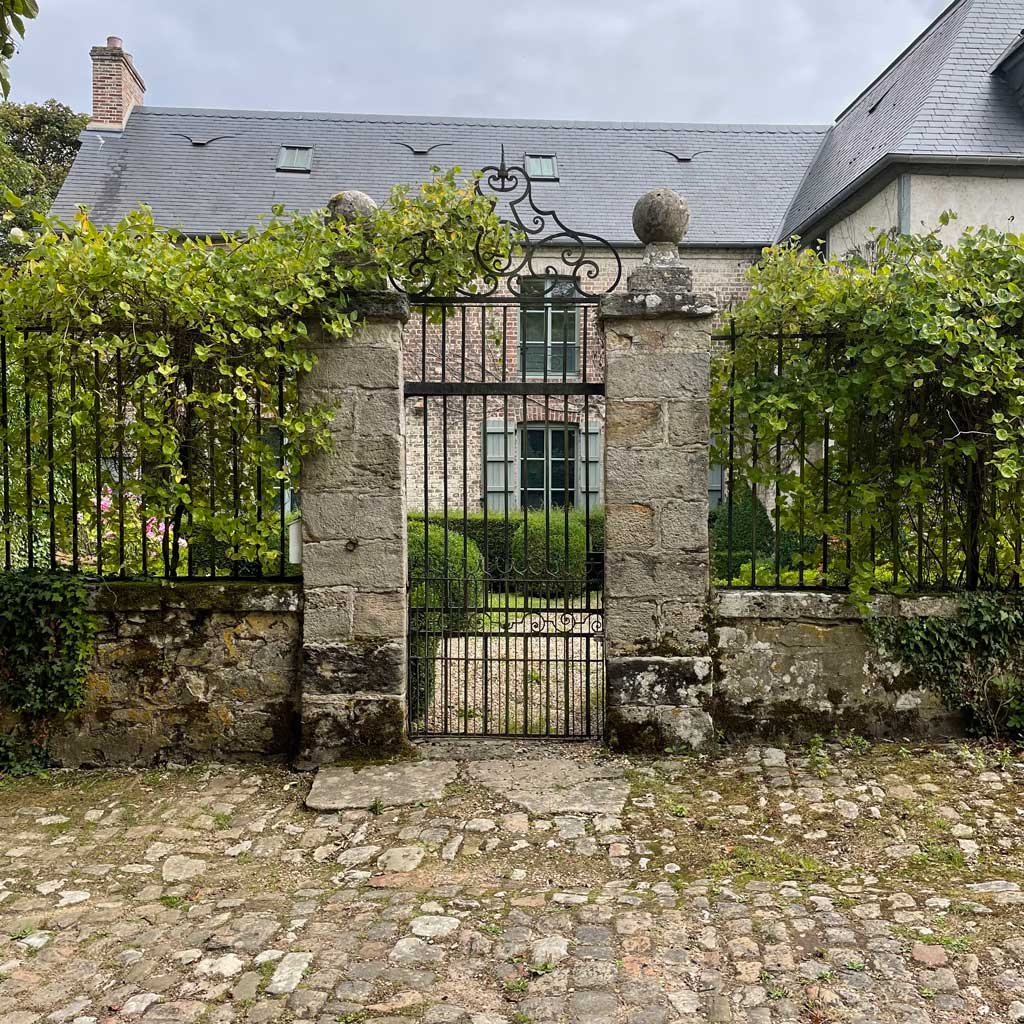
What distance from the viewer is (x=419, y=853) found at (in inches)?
137

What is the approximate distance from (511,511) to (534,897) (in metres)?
8.70

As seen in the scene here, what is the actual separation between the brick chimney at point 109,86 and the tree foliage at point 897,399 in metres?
15.9

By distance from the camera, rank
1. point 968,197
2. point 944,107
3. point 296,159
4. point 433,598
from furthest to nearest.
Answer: point 296,159, point 944,107, point 968,197, point 433,598

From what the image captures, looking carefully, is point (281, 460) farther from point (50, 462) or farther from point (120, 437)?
point (50, 462)

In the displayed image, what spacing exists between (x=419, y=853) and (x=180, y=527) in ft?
6.81

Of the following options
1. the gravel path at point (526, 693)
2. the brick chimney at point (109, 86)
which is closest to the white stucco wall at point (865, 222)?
the gravel path at point (526, 693)

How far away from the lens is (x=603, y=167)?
1666cm

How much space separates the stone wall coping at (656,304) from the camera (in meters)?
4.27

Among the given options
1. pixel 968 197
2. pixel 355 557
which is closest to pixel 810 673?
pixel 355 557

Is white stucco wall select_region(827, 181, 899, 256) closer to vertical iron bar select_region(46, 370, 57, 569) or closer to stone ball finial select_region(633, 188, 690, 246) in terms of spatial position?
stone ball finial select_region(633, 188, 690, 246)

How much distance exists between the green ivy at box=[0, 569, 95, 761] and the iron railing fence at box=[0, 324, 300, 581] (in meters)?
0.19

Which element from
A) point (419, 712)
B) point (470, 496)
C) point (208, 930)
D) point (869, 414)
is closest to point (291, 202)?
point (470, 496)

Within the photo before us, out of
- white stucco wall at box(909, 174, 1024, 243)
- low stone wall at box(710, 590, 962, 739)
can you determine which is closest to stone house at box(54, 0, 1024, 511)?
white stucco wall at box(909, 174, 1024, 243)

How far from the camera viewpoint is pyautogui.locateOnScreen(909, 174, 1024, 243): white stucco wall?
1110cm
